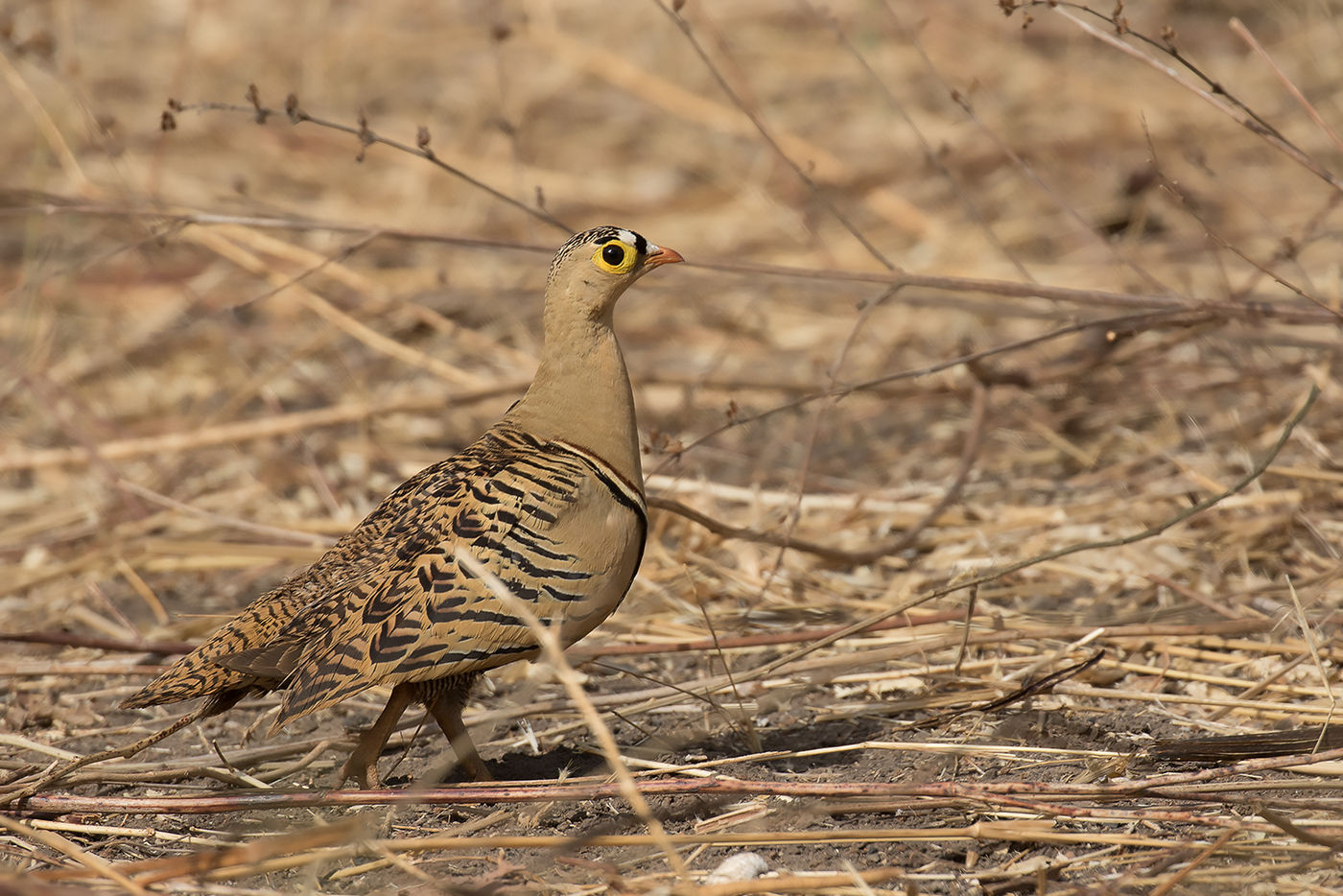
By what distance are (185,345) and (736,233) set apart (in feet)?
9.77

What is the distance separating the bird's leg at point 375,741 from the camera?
3033 mm

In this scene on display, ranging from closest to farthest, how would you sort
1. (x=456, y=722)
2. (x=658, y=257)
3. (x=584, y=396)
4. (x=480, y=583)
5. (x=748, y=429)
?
1. (x=480, y=583)
2. (x=456, y=722)
3. (x=584, y=396)
4. (x=658, y=257)
5. (x=748, y=429)

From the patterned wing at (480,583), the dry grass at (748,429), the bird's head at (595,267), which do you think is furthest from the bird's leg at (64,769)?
the bird's head at (595,267)

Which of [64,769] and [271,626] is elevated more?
[271,626]

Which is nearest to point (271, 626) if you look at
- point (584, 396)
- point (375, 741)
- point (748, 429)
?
point (375, 741)

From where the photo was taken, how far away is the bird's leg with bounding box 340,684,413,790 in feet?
9.95

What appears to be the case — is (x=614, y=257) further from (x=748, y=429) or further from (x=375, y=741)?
(x=748, y=429)

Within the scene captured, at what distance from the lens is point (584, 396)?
3.37 m

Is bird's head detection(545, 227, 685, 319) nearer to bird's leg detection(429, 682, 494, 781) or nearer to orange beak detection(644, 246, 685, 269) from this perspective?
orange beak detection(644, 246, 685, 269)

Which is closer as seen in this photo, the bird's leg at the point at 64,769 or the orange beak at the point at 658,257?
the bird's leg at the point at 64,769

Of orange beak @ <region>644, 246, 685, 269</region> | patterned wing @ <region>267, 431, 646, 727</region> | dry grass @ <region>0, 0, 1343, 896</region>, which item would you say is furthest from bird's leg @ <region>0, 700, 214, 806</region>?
orange beak @ <region>644, 246, 685, 269</region>

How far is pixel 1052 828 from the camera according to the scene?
2.65 metres

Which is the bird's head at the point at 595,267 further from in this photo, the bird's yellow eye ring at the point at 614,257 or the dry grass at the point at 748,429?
the dry grass at the point at 748,429

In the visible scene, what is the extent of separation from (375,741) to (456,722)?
21 centimetres
